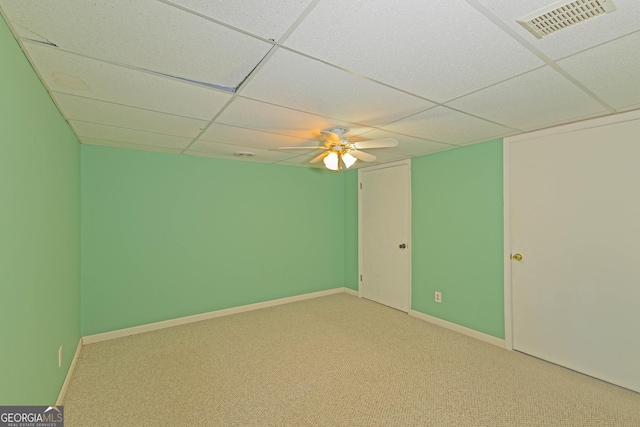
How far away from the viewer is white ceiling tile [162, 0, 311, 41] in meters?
1.12

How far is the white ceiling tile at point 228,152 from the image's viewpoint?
3.38 m

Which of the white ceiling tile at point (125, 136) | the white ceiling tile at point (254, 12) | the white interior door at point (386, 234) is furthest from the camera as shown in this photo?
the white interior door at point (386, 234)

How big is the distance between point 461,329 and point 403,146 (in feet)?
7.56

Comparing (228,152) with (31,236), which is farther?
(228,152)

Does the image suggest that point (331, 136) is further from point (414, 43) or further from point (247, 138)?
point (414, 43)

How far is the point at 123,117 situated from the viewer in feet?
7.79

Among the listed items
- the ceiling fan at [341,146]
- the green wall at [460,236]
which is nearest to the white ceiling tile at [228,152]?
the ceiling fan at [341,146]

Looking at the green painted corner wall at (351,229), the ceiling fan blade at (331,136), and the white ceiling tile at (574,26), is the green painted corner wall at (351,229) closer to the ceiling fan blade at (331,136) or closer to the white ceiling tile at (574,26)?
the ceiling fan blade at (331,136)

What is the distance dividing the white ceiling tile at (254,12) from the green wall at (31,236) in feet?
2.83

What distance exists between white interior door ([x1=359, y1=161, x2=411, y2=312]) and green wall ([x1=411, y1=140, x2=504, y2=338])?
0.45 feet

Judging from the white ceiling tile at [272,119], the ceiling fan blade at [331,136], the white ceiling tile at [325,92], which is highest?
the white ceiling tile at [325,92]

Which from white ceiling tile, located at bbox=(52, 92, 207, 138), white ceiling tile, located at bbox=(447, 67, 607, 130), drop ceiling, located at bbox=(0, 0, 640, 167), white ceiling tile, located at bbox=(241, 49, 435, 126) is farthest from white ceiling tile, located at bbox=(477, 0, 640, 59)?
white ceiling tile, located at bbox=(52, 92, 207, 138)

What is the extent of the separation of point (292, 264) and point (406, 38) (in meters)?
3.85

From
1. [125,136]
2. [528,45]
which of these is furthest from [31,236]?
[528,45]
